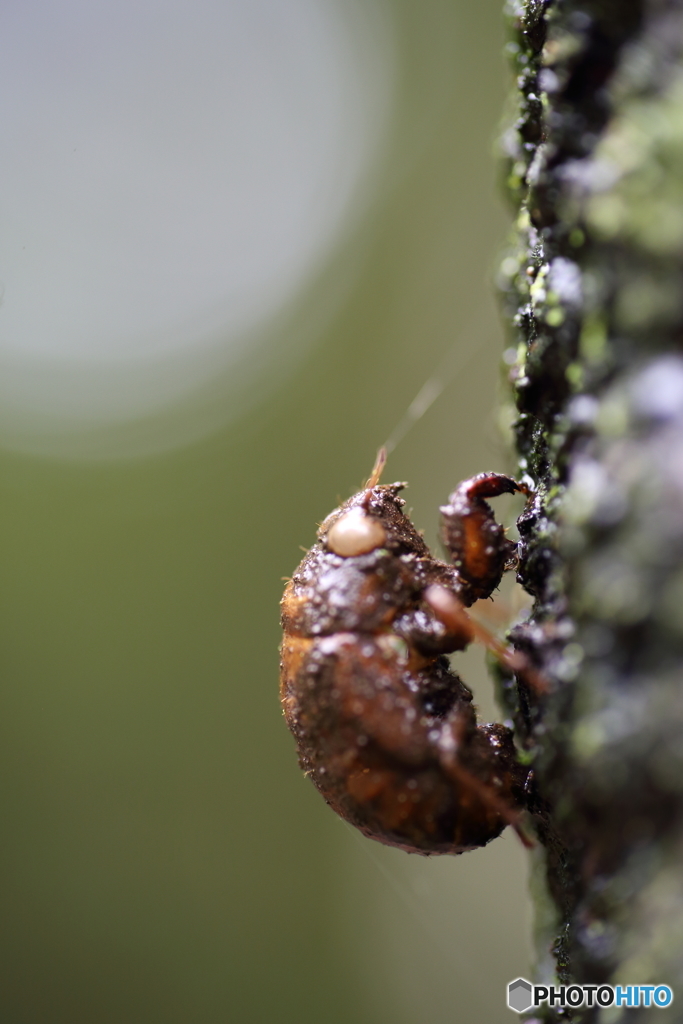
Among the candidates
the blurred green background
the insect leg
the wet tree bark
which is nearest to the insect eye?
the insect leg

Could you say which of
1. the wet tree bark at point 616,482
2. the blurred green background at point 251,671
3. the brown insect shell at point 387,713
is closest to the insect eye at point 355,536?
the brown insect shell at point 387,713

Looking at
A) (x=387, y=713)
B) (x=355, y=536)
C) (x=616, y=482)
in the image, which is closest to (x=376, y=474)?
(x=355, y=536)

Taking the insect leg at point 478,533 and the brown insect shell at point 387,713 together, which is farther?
the insect leg at point 478,533

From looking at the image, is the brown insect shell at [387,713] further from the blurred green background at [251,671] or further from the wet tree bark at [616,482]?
the blurred green background at [251,671]

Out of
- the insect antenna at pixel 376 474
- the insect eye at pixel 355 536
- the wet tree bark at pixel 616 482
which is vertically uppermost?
the insect antenna at pixel 376 474

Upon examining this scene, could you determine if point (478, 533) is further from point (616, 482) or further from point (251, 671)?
point (251, 671)

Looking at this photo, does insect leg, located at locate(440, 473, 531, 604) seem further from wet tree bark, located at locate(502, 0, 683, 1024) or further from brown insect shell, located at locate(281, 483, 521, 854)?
wet tree bark, located at locate(502, 0, 683, 1024)
